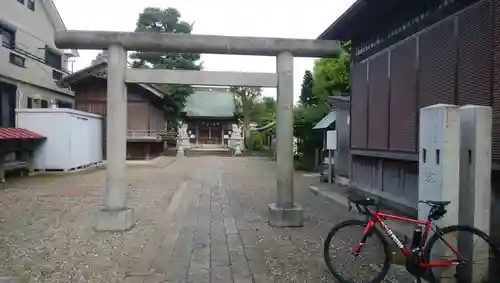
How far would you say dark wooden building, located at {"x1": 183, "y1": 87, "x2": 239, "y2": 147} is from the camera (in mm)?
38750

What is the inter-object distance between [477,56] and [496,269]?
2867 millimetres

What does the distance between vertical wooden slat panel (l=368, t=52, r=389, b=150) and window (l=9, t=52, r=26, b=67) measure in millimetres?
15173

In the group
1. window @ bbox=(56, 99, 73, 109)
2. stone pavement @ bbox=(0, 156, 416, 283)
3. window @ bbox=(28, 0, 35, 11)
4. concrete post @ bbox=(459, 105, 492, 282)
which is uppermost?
window @ bbox=(28, 0, 35, 11)

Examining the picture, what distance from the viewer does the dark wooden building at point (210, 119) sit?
38.8m

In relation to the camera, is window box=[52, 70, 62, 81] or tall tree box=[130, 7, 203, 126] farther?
tall tree box=[130, 7, 203, 126]

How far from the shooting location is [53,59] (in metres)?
23.0

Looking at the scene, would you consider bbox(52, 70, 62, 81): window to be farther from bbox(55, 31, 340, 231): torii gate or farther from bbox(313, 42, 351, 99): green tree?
bbox(55, 31, 340, 231): torii gate

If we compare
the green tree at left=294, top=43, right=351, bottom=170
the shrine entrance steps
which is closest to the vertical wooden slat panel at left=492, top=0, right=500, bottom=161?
the green tree at left=294, top=43, right=351, bottom=170

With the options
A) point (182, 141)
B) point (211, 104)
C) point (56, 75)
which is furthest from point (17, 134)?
point (211, 104)

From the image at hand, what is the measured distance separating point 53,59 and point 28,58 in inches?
182

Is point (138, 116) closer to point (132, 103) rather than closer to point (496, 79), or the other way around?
point (132, 103)

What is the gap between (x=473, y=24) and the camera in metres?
5.59

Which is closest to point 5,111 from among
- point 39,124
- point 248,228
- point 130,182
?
point 39,124

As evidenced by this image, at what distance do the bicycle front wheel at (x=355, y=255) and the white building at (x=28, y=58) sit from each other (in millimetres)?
16248
